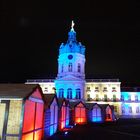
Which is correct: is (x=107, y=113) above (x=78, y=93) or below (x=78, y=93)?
below

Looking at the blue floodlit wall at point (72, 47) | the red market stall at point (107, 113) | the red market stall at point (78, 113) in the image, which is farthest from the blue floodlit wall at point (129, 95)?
the red market stall at point (78, 113)

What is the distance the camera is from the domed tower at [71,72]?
67.1 metres

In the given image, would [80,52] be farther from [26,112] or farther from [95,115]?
[26,112]

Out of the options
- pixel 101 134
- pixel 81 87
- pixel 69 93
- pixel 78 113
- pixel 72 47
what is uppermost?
pixel 72 47

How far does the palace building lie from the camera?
67.2 metres

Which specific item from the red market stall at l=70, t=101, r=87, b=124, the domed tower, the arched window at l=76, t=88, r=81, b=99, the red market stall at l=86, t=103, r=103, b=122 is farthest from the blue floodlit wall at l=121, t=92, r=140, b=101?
the red market stall at l=70, t=101, r=87, b=124

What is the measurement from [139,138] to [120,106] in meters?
52.5

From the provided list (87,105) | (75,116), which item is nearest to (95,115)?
(87,105)

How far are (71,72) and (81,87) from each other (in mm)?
6022

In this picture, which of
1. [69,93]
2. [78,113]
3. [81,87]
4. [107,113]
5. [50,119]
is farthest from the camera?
[81,87]

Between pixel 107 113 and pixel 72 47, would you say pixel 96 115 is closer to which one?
pixel 107 113

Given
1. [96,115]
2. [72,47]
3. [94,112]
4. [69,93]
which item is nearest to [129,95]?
[69,93]

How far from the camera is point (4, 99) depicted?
13.9m

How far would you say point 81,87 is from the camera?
67.5m
